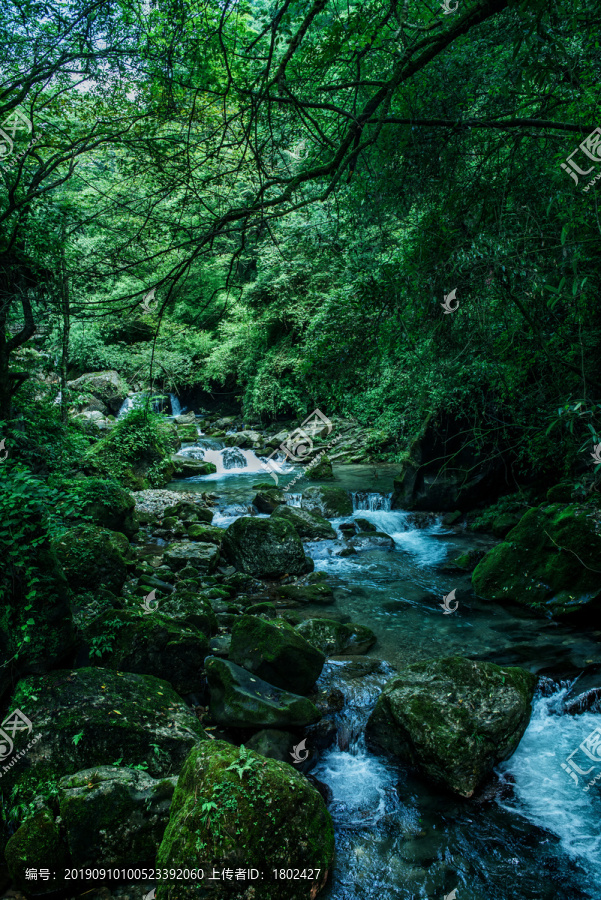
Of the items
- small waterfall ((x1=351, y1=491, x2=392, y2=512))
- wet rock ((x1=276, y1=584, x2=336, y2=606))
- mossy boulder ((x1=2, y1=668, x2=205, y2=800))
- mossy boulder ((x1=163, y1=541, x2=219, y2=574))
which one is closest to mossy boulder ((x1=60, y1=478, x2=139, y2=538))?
mossy boulder ((x1=163, y1=541, x2=219, y2=574))

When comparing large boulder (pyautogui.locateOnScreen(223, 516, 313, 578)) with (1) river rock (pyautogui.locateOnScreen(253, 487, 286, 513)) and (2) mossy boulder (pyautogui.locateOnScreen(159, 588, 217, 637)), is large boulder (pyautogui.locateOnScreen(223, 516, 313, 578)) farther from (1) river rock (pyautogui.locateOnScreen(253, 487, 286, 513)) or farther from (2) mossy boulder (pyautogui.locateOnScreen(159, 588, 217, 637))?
(1) river rock (pyautogui.locateOnScreen(253, 487, 286, 513))

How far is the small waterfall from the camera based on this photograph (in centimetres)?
1246

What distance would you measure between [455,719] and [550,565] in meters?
3.95

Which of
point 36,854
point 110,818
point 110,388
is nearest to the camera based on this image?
point 36,854

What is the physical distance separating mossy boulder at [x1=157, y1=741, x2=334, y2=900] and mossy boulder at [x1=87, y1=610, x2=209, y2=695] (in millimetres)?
1614

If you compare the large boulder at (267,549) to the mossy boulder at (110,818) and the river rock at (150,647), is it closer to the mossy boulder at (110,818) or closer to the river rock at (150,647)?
the river rock at (150,647)

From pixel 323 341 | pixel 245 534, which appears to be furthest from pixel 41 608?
pixel 245 534

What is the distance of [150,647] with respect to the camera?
4555mm

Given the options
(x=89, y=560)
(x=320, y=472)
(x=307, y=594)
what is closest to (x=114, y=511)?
(x=89, y=560)

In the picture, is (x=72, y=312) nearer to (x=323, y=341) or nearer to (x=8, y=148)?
(x=323, y=341)

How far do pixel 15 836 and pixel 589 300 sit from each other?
18.7 feet

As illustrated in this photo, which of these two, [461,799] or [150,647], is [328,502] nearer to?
[150,647]

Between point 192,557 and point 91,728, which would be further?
point 192,557

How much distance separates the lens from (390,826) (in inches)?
144
